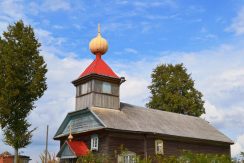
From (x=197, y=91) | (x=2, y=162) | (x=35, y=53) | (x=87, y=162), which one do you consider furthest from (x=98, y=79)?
(x=197, y=91)

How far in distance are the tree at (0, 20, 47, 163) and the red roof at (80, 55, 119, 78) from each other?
3770 mm

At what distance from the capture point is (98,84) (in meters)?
33.6

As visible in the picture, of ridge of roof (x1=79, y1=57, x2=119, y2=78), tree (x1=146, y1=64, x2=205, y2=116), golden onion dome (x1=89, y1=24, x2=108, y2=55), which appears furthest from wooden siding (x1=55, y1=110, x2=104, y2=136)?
tree (x1=146, y1=64, x2=205, y2=116)

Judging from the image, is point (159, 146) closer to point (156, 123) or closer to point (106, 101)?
point (156, 123)

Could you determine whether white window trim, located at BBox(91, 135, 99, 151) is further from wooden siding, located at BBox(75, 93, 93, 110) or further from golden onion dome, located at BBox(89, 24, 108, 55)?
golden onion dome, located at BBox(89, 24, 108, 55)

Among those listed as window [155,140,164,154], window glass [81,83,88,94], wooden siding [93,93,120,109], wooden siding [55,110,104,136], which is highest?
window glass [81,83,88,94]

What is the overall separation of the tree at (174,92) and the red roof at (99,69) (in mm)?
16226

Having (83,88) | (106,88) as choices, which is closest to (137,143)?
(106,88)

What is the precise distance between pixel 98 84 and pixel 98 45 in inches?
149

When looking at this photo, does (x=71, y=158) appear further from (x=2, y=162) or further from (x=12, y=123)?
(x=2, y=162)

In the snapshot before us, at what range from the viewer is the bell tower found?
109ft

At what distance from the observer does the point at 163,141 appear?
1339 inches

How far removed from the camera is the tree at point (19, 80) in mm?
31781

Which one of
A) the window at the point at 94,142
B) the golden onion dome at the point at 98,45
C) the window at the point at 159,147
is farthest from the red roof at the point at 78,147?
the golden onion dome at the point at 98,45
